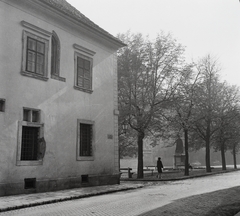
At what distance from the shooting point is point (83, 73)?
17.5m

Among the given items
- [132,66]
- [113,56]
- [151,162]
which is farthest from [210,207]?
[151,162]

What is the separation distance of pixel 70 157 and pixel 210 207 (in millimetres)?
A: 8738

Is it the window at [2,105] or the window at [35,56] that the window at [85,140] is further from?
the window at [2,105]

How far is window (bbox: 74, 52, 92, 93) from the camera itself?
17075 mm

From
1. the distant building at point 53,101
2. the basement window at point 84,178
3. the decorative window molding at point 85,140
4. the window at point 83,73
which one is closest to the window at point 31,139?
the distant building at point 53,101

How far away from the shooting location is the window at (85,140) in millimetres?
16594

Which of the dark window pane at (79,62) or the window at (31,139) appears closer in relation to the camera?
the window at (31,139)

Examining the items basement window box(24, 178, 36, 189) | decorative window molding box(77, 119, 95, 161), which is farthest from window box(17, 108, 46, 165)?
decorative window molding box(77, 119, 95, 161)

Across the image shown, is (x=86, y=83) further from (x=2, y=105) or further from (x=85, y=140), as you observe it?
(x=2, y=105)

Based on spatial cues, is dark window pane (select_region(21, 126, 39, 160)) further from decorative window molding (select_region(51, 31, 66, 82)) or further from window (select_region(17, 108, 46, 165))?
decorative window molding (select_region(51, 31, 66, 82))

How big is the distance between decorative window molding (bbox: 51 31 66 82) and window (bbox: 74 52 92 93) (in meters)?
1.23

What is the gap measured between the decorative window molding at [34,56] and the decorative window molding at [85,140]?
3394 millimetres

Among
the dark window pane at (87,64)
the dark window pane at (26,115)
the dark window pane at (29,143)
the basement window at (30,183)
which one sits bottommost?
the basement window at (30,183)

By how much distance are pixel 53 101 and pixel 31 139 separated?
2.21 meters
